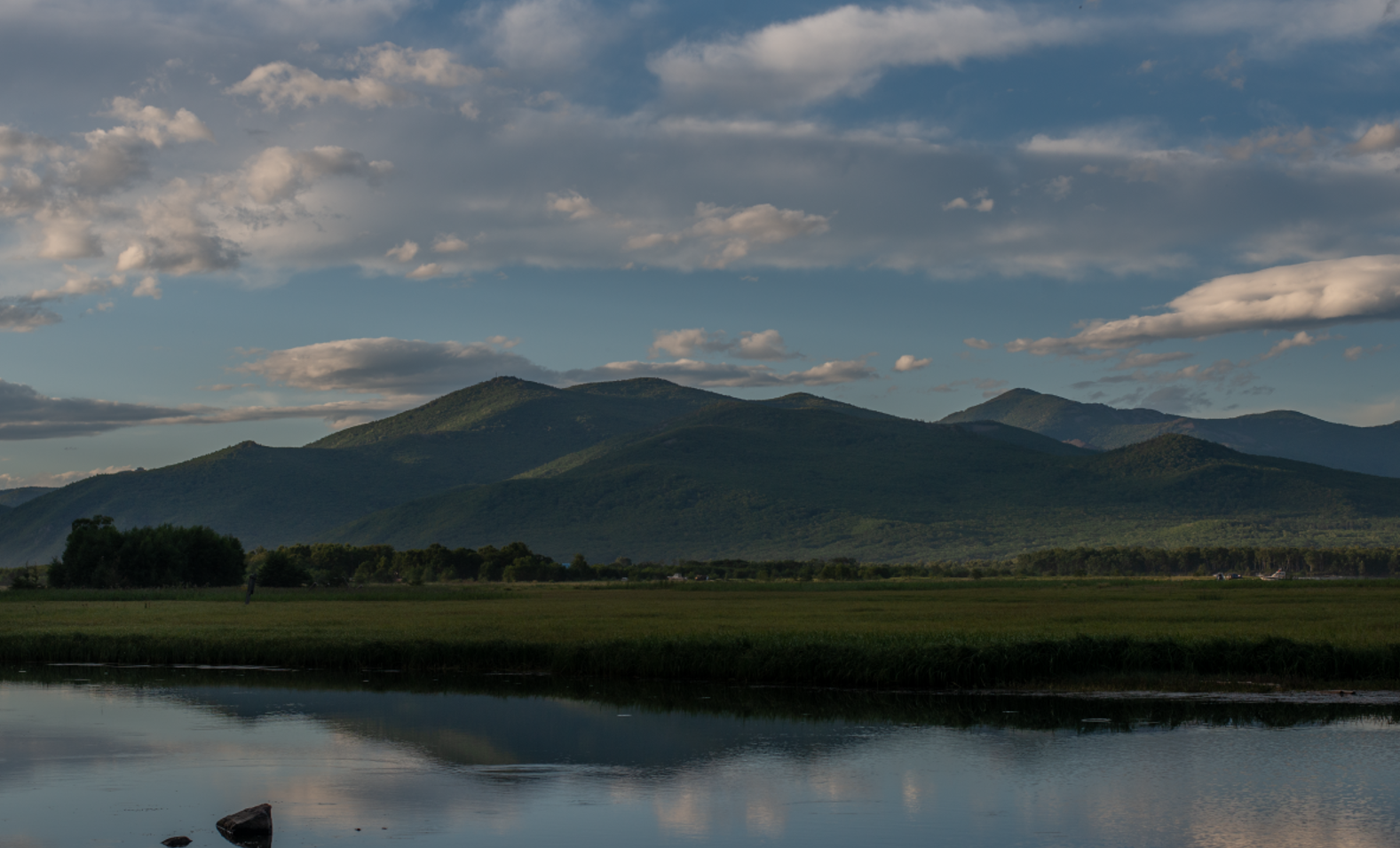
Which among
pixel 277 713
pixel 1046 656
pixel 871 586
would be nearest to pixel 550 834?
pixel 277 713

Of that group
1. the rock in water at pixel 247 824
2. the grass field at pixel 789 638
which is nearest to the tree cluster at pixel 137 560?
the grass field at pixel 789 638

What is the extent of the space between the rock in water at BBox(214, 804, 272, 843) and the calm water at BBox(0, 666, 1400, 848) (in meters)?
0.27

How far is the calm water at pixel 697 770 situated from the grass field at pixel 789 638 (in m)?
3.55

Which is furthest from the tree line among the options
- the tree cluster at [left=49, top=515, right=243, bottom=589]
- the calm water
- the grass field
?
the calm water

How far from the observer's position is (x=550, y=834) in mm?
18109

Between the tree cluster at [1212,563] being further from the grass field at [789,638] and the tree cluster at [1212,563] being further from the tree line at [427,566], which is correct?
the grass field at [789,638]

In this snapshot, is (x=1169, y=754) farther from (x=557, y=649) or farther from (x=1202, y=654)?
(x=557, y=649)

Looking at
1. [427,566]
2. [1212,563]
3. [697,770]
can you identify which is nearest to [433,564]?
[427,566]

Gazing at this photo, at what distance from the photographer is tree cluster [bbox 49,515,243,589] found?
104m

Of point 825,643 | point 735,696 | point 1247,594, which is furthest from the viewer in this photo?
point 1247,594

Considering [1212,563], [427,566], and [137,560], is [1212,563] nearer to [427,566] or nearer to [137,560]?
[427,566]

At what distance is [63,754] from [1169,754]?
23582 mm

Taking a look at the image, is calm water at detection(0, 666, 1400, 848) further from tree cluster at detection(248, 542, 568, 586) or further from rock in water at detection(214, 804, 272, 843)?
tree cluster at detection(248, 542, 568, 586)

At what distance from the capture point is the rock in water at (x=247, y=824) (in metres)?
17.7
